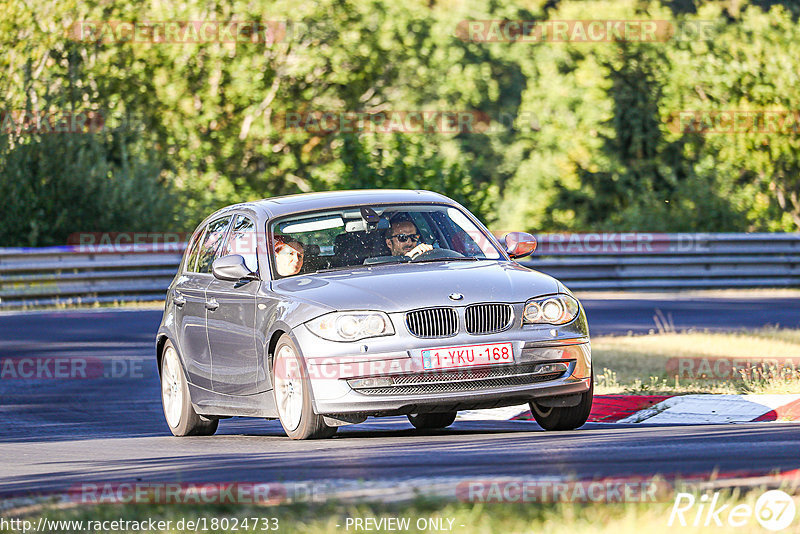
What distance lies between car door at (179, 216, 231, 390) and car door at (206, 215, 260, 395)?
114mm

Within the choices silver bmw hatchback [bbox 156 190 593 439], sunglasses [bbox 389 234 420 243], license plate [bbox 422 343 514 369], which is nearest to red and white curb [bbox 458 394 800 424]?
silver bmw hatchback [bbox 156 190 593 439]

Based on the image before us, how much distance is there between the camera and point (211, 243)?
11406mm

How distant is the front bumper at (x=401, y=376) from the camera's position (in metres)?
9.07

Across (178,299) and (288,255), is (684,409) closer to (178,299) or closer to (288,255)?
(288,255)

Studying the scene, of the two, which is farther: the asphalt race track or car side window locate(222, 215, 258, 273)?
car side window locate(222, 215, 258, 273)

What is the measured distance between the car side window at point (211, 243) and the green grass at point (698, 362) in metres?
3.47

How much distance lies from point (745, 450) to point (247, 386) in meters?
3.45

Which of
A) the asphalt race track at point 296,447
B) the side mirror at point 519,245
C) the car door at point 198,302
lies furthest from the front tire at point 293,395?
the side mirror at point 519,245

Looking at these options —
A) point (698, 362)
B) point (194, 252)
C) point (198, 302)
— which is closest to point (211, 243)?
point (194, 252)

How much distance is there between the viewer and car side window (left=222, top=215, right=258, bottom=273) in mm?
10461

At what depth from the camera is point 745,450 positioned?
7.98 meters

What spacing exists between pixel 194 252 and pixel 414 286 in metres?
2.96

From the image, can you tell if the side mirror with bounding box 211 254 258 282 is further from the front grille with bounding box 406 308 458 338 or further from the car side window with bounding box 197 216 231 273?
the front grille with bounding box 406 308 458 338

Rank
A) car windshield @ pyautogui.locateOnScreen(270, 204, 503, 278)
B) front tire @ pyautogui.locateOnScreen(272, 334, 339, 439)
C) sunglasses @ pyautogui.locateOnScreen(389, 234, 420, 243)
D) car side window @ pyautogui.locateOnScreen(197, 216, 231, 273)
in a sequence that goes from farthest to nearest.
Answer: car side window @ pyautogui.locateOnScreen(197, 216, 231, 273) → sunglasses @ pyautogui.locateOnScreen(389, 234, 420, 243) → car windshield @ pyautogui.locateOnScreen(270, 204, 503, 278) → front tire @ pyautogui.locateOnScreen(272, 334, 339, 439)
